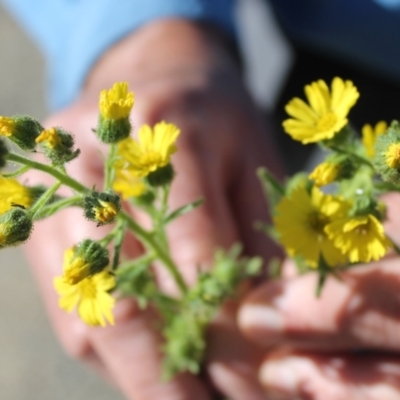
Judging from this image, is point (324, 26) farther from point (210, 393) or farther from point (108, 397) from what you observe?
point (108, 397)

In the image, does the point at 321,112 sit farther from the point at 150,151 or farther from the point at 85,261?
the point at 85,261

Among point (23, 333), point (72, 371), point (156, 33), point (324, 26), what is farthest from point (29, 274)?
point (324, 26)

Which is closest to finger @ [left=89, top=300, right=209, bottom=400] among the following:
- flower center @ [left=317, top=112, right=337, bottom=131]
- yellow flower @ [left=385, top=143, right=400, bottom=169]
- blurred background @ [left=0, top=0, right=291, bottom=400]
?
flower center @ [left=317, top=112, right=337, bottom=131]

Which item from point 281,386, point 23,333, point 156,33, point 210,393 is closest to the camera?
point 281,386

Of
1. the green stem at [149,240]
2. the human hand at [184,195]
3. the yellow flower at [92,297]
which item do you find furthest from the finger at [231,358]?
the yellow flower at [92,297]

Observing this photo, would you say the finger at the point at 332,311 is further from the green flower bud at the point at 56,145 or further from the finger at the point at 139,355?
the green flower bud at the point at 56,145

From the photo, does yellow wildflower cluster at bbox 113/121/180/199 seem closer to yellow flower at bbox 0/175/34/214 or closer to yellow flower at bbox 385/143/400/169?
yellow flower at bbox 0/175/34/214
